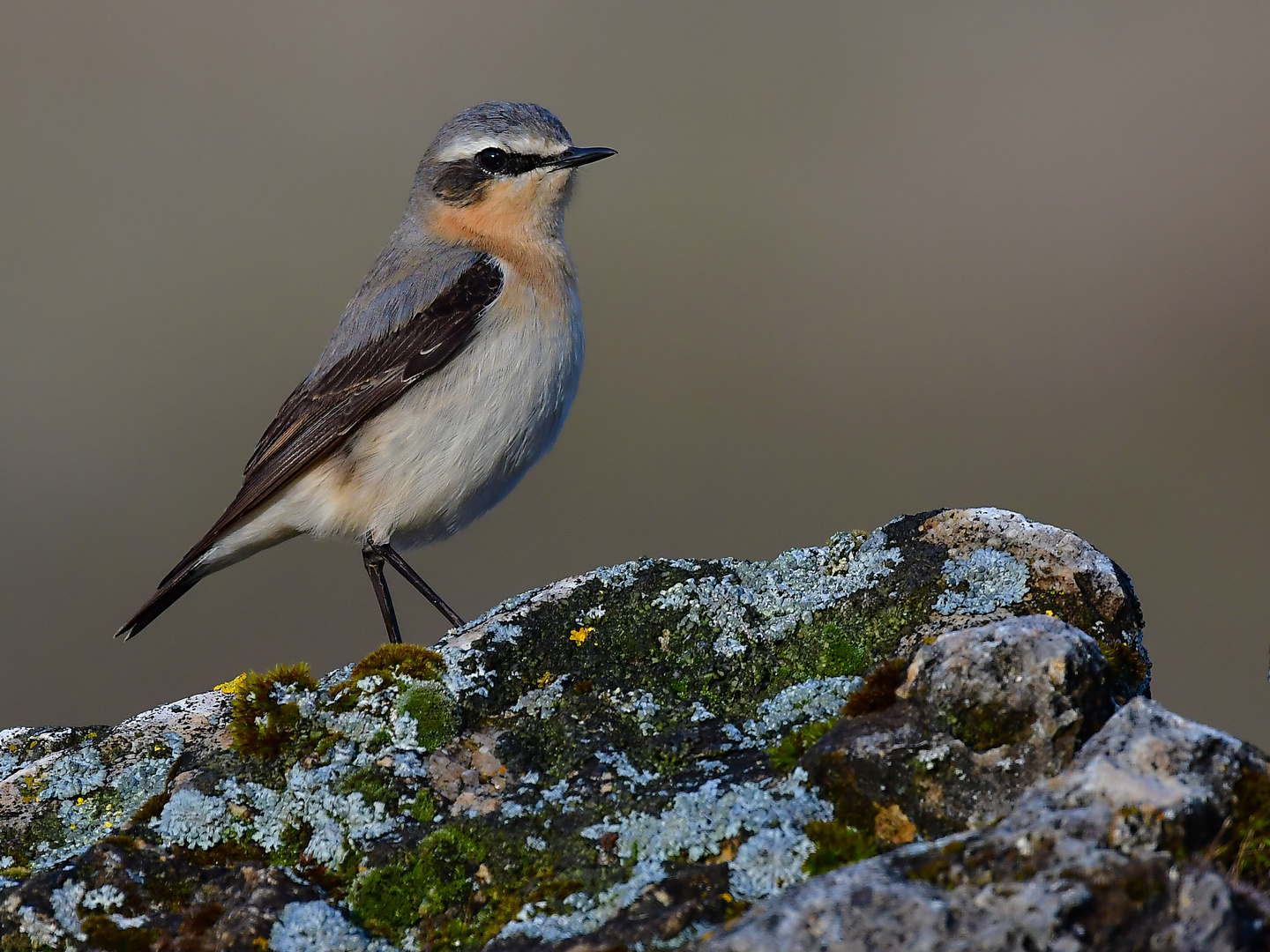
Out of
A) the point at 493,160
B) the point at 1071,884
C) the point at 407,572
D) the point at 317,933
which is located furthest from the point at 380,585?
the point at 1071,884

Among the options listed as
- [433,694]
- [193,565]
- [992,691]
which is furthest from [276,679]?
[193,565]

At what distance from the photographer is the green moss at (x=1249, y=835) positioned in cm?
234

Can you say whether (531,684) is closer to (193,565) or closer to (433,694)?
(433,694)

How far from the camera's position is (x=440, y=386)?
659 centimetres

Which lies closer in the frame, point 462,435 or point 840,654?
point 840,654

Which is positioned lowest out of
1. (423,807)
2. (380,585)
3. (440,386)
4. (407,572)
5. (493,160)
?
(380,585)

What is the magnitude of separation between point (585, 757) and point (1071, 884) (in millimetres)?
1684

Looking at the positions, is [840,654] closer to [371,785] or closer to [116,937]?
[371,785]

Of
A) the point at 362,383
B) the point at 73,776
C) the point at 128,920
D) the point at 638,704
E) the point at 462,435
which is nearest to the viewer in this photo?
the point at 128,920

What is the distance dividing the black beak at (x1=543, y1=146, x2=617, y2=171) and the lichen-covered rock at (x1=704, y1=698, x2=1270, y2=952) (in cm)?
579

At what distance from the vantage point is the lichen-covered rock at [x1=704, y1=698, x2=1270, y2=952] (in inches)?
83.1

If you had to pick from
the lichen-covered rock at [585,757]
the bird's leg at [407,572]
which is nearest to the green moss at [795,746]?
the lichen-covered rock at [585,757]

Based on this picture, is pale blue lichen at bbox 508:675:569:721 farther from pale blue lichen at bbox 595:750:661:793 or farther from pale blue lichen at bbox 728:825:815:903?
pale blue lichen at bbox 728:825:815:903

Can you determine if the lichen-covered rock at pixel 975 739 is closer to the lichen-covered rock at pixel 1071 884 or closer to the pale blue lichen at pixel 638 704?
the lichen-covered rock at pixel 1071 884
